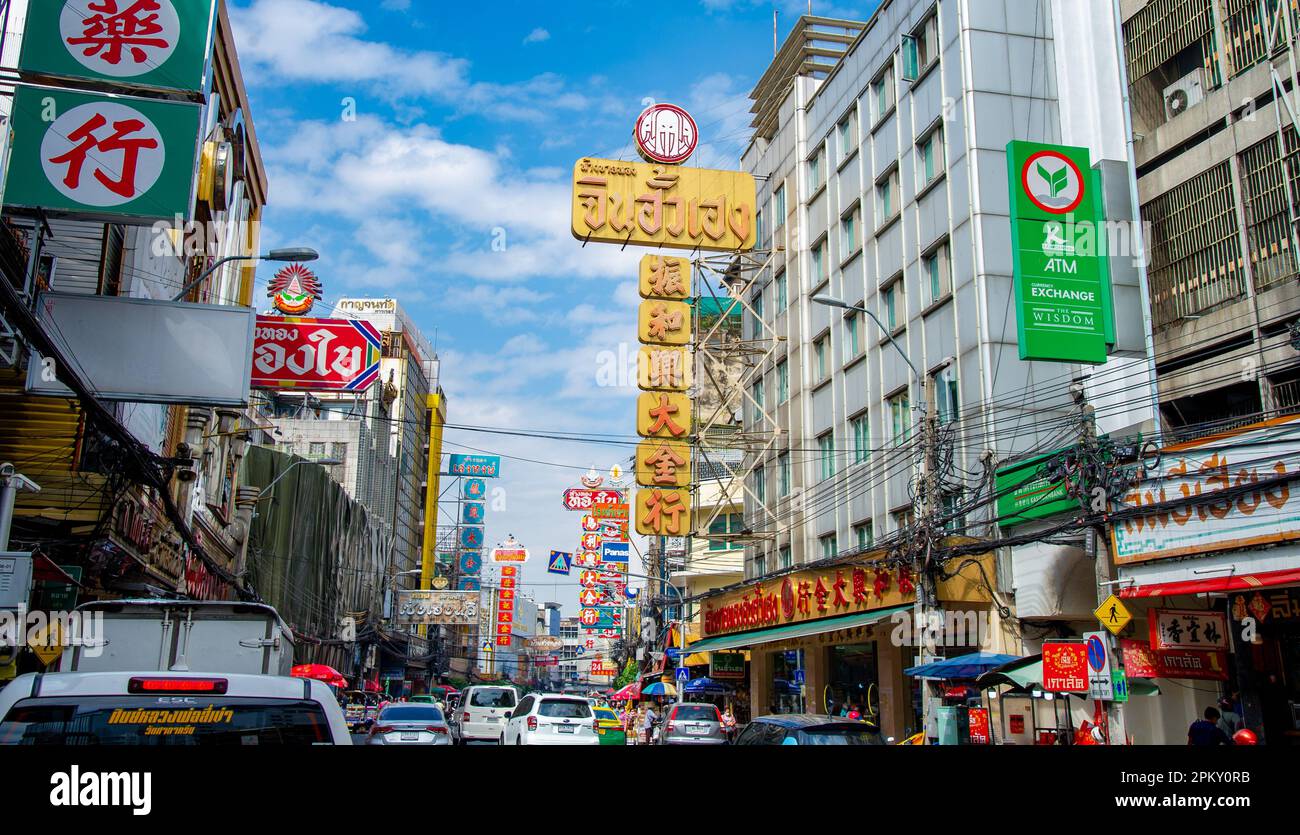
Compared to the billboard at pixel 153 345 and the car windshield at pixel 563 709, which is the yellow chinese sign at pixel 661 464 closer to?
the car windshield at pixel 563 709

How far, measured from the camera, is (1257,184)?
19688 millimetres

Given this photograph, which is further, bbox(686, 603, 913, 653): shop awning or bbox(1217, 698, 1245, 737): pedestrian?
bbox(686, 603, 913, 653): shop awning

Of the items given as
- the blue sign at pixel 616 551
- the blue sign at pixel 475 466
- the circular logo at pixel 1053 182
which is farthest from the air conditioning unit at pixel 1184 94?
the blue sign at pixel 475 466

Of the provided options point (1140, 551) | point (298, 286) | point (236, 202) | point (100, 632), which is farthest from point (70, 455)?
point (298, 286)

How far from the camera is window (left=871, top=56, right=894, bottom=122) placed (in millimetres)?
31609

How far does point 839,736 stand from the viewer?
13.4 m

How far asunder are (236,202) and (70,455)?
14171 millimetres

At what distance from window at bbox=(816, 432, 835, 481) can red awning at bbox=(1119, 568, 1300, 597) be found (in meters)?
16.2

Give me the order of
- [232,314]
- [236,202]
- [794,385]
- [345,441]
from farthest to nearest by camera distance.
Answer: [345,441], [794,385], [236,202], [232,314]

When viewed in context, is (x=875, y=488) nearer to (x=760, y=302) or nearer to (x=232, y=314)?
(x=760, y=302)

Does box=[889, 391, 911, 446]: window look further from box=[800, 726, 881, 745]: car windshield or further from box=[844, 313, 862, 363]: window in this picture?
box=[800, 726, 881, 745]: car windshield

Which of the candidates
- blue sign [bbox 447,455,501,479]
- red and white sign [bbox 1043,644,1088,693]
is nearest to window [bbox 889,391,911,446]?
red and white sign [bbox 1043,644,1088,693]

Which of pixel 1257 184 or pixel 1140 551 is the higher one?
pixel 1257 184
